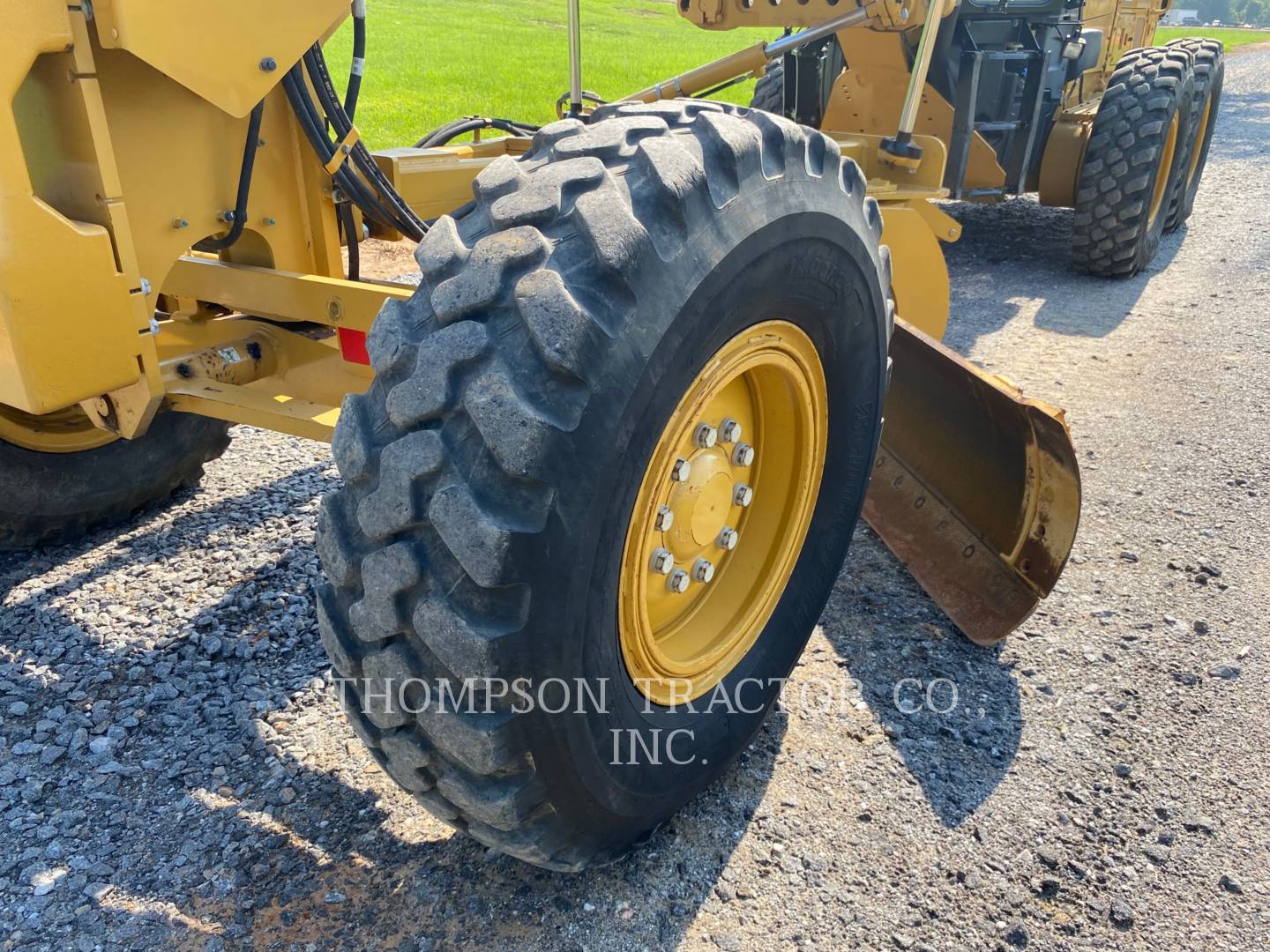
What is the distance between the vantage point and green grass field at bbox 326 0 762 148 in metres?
14.0

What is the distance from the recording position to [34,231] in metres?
1.82

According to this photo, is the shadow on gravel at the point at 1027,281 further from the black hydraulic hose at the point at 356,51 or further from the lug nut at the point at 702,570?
the black hydraulic hose at the point at 356,51

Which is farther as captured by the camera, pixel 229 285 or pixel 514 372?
pixel 229 285

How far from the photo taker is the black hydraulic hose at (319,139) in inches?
94.8

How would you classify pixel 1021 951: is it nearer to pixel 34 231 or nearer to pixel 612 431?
pixel 612 431

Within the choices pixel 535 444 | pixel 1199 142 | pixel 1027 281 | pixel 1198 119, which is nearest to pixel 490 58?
pixel 1199 142

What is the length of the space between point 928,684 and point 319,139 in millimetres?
2253

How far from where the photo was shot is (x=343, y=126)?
252 centimetres

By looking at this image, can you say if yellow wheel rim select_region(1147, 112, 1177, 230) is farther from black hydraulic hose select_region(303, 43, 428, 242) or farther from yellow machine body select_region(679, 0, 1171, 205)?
black hydraulic hose select_region(303, 43, 428, 242)

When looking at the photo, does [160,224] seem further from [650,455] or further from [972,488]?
[972,488]

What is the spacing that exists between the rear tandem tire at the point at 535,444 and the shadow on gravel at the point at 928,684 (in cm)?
98

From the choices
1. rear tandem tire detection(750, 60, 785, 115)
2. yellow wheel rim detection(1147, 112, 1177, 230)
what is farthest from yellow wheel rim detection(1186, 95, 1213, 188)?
rear tandem tire detection(750, 60, 785, 115)

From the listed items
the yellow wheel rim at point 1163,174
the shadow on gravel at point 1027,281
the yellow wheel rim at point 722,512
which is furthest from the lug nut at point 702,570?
the yellow wheel rim at point 1163,174

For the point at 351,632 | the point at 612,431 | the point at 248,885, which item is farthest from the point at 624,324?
the point at 248,885
